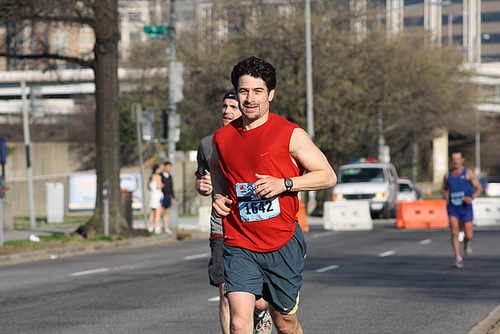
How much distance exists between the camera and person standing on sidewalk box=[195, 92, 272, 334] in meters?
6.06

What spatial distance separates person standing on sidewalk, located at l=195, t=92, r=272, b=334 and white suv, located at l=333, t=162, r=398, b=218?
2480 cm

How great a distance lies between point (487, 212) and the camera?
93.2ft

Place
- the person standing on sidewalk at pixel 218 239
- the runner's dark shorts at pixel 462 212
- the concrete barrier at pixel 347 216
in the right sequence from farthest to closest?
the concrete barrier at pixel 347 216
the runner's dark shorts at pixel 462 212
the person standing on sidewalk at pixel 218 239

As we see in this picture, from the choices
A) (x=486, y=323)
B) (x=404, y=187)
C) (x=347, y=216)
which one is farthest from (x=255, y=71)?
(x=404, y=187)

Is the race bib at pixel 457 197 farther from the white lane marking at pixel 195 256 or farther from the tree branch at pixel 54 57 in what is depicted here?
the tree branch at pixel 54 57

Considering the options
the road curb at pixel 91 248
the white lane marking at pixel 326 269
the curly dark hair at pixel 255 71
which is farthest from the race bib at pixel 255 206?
the road curb at pixel 91 248

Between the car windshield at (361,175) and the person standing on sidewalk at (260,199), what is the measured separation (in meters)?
27.1

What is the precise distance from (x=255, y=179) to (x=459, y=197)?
9.42 meters

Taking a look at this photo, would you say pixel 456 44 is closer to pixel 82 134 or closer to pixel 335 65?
pixel 335 65

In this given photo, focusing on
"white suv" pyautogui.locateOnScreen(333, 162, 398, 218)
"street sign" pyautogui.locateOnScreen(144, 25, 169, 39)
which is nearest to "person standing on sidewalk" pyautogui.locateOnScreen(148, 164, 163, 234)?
"street sign" pyautogui.locateOnScreen(144, 25, 169, 39)

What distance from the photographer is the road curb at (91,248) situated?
16.7 m

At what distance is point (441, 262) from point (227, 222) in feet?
34.6

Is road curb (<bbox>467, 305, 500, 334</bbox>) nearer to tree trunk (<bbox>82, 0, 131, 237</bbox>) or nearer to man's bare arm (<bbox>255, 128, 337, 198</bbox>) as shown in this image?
man's bare arm (<bbox>255, 128, 337, 198</bbox>)

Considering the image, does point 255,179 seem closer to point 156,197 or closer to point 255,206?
point 255,206
